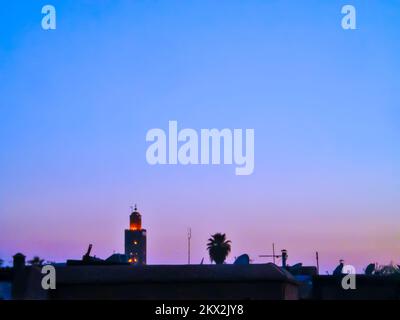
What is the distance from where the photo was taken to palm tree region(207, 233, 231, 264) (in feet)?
292

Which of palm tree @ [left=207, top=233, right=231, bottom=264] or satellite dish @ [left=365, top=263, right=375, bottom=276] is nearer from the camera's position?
satellite dish @ [left=365, top=263, right=375, bottom=276]

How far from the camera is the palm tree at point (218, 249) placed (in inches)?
3504

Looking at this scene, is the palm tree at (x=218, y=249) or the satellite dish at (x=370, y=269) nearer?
the satellite dish at (x=370, y=269)

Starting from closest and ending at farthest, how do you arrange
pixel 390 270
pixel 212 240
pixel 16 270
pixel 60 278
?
pixel 60 278
pixel 16 270
pixel 390 270
pixel 212 240

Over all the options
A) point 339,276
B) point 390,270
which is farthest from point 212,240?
point 339,276

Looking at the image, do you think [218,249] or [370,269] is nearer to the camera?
[370,269]

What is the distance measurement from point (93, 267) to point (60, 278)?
200cm

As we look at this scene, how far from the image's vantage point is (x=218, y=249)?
8925cm
